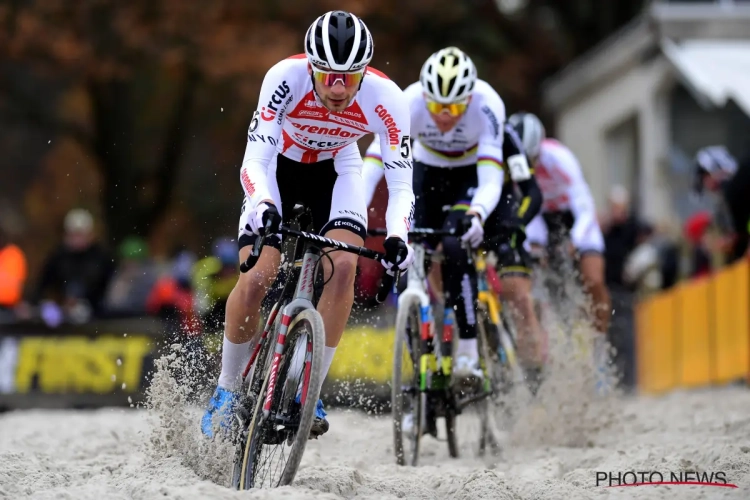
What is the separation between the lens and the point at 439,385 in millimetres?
8625

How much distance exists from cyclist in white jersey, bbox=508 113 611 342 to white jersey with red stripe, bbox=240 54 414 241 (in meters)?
4.62

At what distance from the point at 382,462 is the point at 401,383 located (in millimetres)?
545

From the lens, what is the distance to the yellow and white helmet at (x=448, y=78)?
865 cm

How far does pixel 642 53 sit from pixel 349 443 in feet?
44.6

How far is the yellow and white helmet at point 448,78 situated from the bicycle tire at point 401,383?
1299 millimetres

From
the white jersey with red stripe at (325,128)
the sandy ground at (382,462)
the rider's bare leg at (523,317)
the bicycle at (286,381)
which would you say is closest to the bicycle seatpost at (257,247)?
the bicycle at (286,381)

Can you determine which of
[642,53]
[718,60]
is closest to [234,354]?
[718,60]

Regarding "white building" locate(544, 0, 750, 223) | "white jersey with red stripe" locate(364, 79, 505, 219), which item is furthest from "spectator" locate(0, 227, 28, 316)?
"white building" locate(544, 0, 750, 223)

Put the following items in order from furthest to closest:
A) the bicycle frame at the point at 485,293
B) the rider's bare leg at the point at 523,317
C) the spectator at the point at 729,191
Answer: the spectator at the point at 729,191, the rider's bare leg at the point at 523,317, the bicycle frame at the point at 485,293

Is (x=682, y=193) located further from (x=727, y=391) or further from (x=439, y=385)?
(x=439, y=385)

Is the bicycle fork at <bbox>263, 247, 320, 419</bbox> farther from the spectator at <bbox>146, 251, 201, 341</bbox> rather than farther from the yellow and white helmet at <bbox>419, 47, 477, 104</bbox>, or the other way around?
the spectator at <bbox>146, 251, 201, 341</bbox>

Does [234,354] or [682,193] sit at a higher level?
[682,193]

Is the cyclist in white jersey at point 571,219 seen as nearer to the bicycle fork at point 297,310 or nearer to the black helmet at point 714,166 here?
the black helmet at point 714,166

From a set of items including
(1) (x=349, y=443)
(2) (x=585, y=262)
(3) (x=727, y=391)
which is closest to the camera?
(1) (x=349, y=443)
